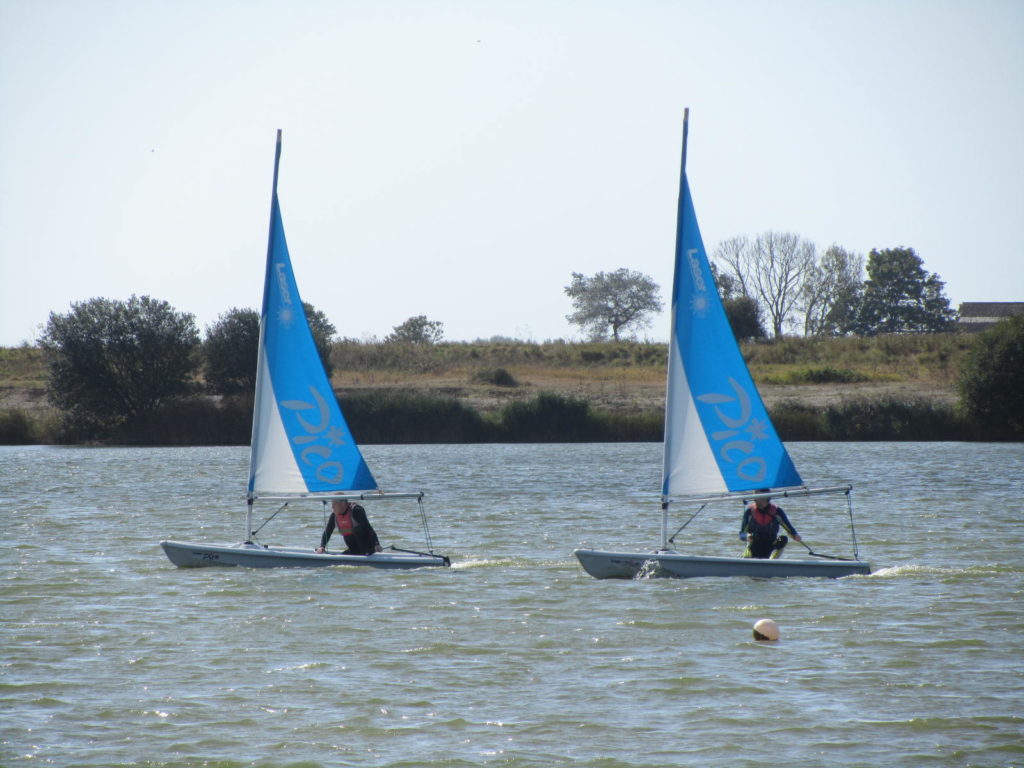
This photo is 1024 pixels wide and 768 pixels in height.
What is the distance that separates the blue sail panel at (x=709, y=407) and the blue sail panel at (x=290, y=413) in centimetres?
446

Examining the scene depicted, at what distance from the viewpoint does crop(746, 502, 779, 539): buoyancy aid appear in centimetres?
1734

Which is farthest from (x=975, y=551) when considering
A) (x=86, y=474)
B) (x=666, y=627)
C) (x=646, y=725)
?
(x=86, y=474)

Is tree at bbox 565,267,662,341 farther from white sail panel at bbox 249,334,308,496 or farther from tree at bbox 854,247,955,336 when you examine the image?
white sail panel at bbox 249,334,308,496

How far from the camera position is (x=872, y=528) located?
26078 millimetres

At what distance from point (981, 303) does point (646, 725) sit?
10864 cm

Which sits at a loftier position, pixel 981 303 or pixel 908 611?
pixel 981 303

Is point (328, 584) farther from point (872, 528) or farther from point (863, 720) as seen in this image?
point (872, 528)

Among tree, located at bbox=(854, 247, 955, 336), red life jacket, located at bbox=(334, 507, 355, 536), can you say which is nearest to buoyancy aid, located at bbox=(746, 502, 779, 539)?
red life jacket, located at bbox=(334, 507, 355, 536)

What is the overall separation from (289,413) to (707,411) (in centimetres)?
587

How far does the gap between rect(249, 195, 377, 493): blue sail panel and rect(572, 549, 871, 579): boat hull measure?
11.3 ft

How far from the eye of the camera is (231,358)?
198 ft

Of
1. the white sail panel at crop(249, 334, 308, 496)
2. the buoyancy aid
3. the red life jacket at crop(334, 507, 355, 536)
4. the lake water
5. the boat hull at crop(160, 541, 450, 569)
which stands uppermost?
the white sail panel at crop(249, 334, 308, 496)

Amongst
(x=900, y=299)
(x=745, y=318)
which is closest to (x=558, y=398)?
(x=745, y=318)

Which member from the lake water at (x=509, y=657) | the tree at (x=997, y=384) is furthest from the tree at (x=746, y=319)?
the lake water at (x=509, y=657)
